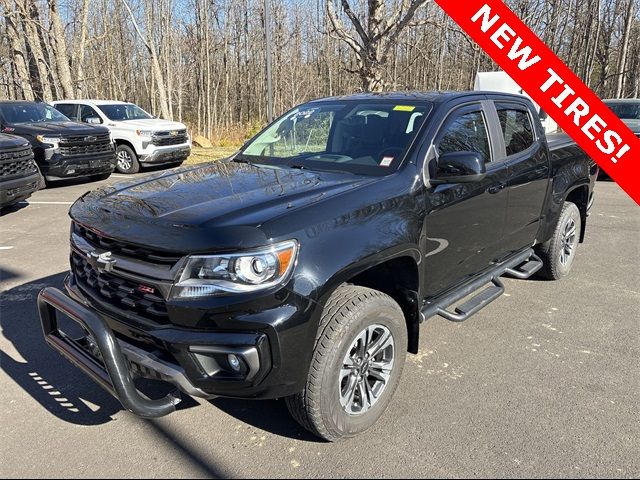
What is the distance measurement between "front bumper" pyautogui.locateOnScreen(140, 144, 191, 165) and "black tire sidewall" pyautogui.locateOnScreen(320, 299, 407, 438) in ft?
37.6

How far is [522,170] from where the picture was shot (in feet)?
13.9

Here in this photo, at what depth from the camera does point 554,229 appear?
5.00 metres

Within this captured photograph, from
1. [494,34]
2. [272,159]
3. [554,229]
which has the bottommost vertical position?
[554,229]

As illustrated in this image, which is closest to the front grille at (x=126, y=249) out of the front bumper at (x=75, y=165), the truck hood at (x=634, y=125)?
the front bumper at (x=75, y=165)

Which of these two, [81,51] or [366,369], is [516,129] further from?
[81,51]

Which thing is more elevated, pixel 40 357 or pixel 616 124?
pixel 616 124

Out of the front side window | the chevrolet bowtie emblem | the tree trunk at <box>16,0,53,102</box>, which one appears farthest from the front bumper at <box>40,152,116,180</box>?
the tree trunk at <box>16,0,53,102</box>

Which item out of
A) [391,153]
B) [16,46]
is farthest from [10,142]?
[16,46]

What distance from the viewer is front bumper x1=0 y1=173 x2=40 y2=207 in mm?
7645

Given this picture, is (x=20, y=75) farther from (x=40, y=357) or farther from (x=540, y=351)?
(x=540, y=351)

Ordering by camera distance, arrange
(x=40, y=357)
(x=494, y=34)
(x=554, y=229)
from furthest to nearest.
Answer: (x=494, y=34)
(x=554, y=229)
(x=40, y=357)

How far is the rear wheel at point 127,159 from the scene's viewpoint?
13.0m

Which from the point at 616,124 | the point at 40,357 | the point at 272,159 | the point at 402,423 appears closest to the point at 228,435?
the point at 402,423

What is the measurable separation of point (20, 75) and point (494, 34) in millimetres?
21920
